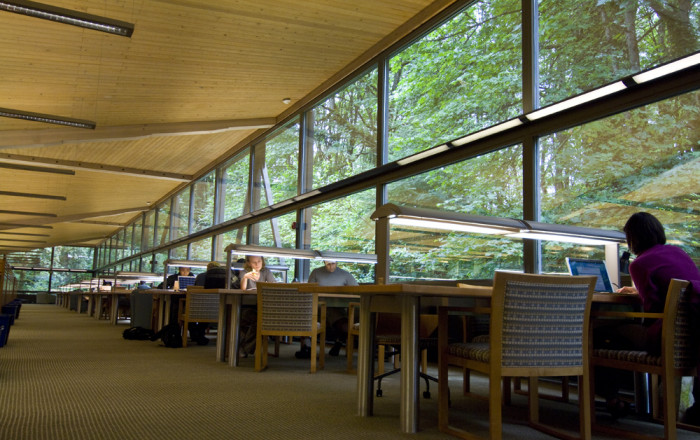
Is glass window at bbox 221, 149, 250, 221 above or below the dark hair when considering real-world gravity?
above

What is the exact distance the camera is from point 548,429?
273 cm

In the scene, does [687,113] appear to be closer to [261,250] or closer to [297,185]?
[261,250]

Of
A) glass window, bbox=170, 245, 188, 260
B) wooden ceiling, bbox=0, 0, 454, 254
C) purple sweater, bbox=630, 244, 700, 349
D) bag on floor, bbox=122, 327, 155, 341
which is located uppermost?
wooden ceiling, bbox=0, 0, 454, 254

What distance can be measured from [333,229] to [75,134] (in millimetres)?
4604

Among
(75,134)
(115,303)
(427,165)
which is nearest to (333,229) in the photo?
(427,165)

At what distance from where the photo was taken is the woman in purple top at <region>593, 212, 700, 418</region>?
273cm

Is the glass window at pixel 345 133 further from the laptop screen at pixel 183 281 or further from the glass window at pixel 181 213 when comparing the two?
the glass window at pixel 181 213

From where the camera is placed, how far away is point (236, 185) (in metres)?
11.7

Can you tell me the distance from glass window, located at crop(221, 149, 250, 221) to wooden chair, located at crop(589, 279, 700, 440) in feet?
29.5

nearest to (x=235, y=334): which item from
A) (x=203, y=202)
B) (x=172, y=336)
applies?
(x=172, y=336)

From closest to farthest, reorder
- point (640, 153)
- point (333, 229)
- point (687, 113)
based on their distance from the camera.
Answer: point (687, 113), point (640, 153), point (333, 229)

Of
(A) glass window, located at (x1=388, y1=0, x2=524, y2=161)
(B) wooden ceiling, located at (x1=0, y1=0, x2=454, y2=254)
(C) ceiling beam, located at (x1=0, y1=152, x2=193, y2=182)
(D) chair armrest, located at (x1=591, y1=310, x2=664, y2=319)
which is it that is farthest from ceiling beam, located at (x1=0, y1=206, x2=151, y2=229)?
(D) chair armrest, located at (x1=591, y1=310, x2=664, y2=319)

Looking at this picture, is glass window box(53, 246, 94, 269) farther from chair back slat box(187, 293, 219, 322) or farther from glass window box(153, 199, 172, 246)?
chair back slat box(187, 293, 219, 322)

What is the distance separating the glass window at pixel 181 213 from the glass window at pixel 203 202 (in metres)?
0.62
